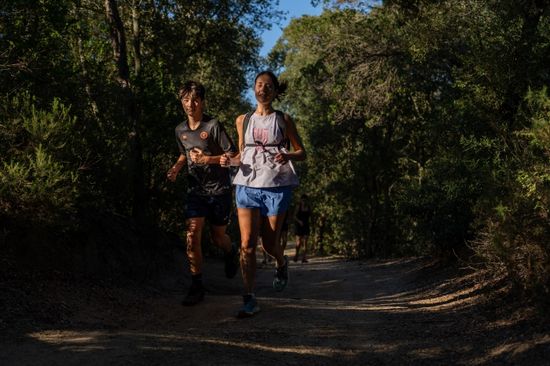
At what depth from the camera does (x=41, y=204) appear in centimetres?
721

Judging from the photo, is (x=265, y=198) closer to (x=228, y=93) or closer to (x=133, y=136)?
(x=133, y=136)

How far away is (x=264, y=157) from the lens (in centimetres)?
671

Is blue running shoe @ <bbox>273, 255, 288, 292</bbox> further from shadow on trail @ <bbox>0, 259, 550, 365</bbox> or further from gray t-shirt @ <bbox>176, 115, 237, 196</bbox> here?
gray t-shirt @ <bbox>176, 115, 237, 196</bbox>

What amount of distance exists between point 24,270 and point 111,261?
1758mm

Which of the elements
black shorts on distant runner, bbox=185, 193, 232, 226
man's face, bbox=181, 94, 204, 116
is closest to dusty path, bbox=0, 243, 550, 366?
black shorts on distant runner, bbox=185, 193, 232, 226

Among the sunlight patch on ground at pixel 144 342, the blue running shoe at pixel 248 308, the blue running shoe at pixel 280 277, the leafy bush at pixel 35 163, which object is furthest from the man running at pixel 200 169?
the sunlight patch on ground at pixel 144 342

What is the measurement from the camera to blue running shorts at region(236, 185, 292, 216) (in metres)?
6.77

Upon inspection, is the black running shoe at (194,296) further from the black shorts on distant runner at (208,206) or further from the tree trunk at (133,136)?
the tree trunk at (133,136)

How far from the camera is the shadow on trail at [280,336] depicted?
486cm

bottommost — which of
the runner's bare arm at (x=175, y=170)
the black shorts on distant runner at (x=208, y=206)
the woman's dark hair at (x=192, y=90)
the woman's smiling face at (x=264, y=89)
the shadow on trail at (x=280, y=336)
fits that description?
the shadow on trail at (x=280, y=336)

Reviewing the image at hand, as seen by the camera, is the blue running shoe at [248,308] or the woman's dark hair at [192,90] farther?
the woman's dark hair at [192,90]

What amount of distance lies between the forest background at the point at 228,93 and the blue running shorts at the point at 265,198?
2.05 m

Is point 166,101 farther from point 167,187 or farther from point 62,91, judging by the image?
point 62,91

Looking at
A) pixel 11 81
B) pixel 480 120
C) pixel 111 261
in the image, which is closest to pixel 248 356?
pixel 111 261
